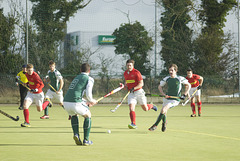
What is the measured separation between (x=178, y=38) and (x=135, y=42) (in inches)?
111

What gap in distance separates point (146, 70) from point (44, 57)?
5.88m

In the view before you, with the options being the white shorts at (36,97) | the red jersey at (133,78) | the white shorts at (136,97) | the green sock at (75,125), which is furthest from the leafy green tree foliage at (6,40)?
the green sock at (75,125)

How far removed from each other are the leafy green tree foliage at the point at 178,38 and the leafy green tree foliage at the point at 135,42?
43.8 inches

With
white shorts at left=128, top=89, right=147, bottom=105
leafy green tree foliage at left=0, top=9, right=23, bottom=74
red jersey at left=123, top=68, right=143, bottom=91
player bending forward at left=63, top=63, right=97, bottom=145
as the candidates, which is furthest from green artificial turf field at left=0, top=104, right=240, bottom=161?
leafy green tree foliage at left=0, top=9, right=23, bottom=74

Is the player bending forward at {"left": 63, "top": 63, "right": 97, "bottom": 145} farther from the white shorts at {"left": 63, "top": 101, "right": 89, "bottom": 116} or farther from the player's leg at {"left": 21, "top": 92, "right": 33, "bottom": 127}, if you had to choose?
the player's leg at {"left": 21, "top": 92, "right": 33, "bottom": 127}

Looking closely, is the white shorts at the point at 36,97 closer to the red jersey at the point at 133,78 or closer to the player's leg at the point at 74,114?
the red jersey at the point at 133,78

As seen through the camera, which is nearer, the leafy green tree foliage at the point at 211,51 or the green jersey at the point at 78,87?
the green jersey at the point at 78,87

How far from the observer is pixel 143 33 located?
28797mm

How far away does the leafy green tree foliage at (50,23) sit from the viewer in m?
26.1

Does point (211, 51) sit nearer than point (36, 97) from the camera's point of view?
No

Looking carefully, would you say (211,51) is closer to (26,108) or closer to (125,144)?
(26,108)

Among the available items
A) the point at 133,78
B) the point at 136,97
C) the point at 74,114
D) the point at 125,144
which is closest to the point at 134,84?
the point at 133,78

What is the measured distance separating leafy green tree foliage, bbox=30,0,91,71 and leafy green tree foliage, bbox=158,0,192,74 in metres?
5.30

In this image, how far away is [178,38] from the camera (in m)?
29.3
